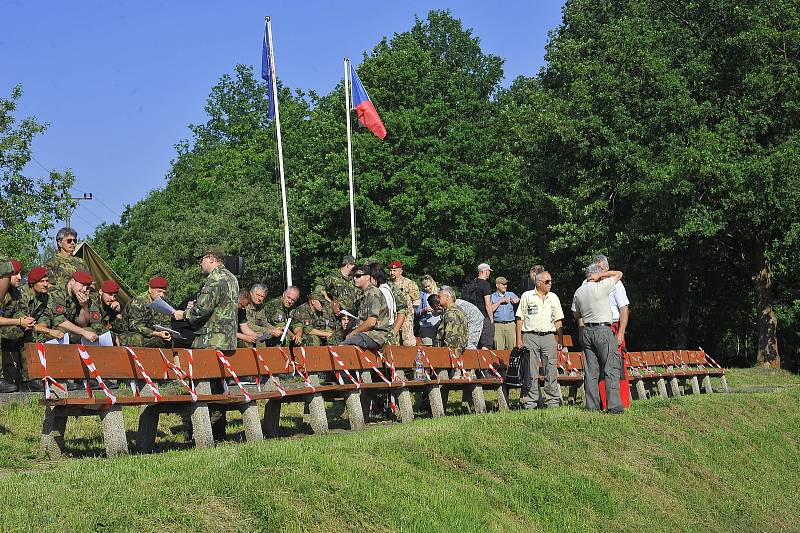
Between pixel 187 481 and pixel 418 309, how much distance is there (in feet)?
40.9

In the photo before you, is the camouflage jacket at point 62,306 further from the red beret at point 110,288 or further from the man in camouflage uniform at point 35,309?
the red beret at point 110,288

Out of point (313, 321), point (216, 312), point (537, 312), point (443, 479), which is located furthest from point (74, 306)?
point (443, 479)

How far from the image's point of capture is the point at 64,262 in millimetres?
14812

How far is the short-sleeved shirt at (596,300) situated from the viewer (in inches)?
560

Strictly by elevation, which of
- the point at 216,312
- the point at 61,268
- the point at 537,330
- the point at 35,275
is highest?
the point at 61,268

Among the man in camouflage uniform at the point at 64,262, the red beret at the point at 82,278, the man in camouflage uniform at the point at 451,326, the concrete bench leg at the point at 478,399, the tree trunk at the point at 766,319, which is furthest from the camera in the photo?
the tree trunk at the point at 766,319

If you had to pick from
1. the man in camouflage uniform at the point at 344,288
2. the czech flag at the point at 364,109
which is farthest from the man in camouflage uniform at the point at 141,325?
the czech flag at the point at 364,109

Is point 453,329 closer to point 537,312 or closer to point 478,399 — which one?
point 478,399

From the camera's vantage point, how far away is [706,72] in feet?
119

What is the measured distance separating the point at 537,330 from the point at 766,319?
927 inches

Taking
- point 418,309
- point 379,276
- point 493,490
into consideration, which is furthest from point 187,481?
point 418,309

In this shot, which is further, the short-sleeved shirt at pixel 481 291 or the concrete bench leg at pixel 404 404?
the short-sleeved shirt at pixel 481 291

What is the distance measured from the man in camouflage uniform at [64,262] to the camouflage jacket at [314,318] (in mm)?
3512

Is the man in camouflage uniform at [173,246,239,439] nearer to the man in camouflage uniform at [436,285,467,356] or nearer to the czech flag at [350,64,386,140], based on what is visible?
the man in camouflage uniform at [436,285,467,356]
